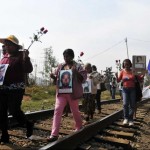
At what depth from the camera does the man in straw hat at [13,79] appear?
6.11 meters

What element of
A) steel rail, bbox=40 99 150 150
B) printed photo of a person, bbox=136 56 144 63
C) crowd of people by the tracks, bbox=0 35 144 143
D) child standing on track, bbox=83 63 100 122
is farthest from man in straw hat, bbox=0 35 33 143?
printed photo of a person, bbox=136 56 144 63

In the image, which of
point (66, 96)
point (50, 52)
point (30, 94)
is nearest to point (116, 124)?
point (66, 96)

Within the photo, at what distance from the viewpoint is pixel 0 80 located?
20.0ft

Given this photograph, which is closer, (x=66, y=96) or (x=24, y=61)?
(x=24, y=61)

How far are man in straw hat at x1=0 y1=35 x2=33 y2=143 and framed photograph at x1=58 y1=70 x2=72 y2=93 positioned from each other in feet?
2.74

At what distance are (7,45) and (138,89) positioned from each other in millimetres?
4314

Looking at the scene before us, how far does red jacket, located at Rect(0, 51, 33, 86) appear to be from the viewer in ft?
20.1

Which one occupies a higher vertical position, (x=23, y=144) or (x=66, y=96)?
(x=66, y=96)

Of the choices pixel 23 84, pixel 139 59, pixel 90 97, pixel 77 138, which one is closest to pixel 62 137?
pixel 77 138

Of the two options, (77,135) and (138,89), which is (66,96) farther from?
(138,89)

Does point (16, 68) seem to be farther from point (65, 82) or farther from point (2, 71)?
point (65, 82)

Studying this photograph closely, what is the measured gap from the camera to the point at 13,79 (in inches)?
242

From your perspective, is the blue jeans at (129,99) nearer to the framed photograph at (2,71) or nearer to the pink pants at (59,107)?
the pink pants at (59,107)

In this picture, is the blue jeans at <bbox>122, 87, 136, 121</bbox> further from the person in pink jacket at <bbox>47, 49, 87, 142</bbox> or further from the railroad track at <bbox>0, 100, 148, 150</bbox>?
the person in pink jacket at <bbox>47, 49, 87, 142</bbox>
